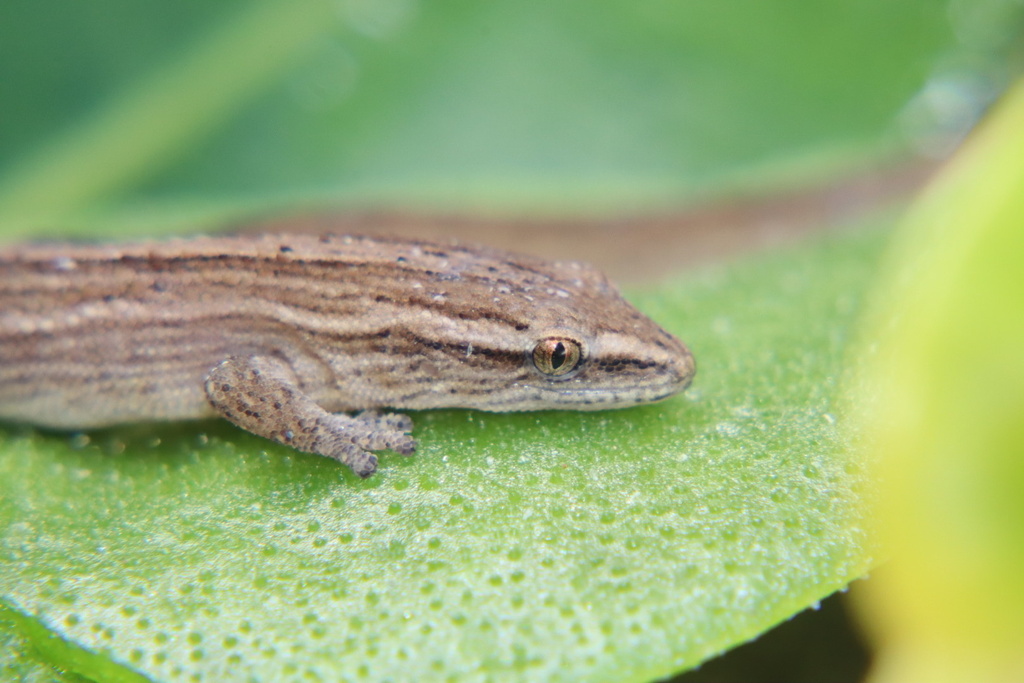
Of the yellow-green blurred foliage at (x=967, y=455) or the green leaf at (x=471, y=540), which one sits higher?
the green leaf at (x=471, y=540)

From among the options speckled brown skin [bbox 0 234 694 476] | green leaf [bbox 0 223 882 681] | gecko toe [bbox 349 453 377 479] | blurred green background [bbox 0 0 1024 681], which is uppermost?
blurred green background [bbox 0 0 1024 681]

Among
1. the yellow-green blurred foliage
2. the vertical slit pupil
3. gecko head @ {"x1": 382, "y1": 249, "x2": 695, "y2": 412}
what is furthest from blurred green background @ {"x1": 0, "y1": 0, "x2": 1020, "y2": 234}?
the yellow-green blurred foliage

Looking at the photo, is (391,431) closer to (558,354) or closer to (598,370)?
(558,354)

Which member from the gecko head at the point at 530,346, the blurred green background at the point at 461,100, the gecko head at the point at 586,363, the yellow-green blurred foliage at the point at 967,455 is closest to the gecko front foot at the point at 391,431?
the gecko head at the point at 530,346

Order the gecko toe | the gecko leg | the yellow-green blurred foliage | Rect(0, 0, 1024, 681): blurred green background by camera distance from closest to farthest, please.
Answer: the yellow-green blurred foliage
the gecko toe
the gecko leg
Rect(0, 0, 1024, 681): blurred green background

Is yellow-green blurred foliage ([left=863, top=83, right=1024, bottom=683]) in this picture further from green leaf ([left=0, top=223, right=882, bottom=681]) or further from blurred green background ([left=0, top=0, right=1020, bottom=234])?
blurred green background ([left=0, top=0, right=1020, bottom=234])

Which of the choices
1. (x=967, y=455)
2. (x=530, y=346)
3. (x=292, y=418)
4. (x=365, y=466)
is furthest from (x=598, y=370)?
(x=967, y=455)

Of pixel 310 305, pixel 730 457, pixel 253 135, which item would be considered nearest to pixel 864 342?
pixel 730 457

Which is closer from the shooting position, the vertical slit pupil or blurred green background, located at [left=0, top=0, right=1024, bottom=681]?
the vertical slit pupil

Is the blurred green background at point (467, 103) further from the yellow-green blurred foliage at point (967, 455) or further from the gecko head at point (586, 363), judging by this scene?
the yellow-green blurred foliage at point (967, 455)
